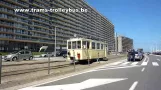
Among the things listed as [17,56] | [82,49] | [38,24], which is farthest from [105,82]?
[38,24]

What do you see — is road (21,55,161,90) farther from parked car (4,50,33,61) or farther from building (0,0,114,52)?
building (0,0,114,52)

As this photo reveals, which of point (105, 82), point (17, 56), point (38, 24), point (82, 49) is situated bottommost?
point (105, 82)

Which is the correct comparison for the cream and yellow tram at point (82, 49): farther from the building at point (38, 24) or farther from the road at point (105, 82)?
the building at point (38, 24)

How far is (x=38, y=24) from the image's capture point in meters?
84.8

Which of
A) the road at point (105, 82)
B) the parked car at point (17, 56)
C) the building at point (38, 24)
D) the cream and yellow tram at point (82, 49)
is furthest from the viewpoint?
the building at point (38, 24)

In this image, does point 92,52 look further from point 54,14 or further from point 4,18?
point 54,14

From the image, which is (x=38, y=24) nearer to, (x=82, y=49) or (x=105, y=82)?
(x=82, y=49)

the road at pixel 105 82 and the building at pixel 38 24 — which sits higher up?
the building at pixel 38 24

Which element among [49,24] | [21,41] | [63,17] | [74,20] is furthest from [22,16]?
[74,20]

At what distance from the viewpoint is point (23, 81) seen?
10.5m

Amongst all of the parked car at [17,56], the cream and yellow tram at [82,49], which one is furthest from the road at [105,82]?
the parked car at [17,56]

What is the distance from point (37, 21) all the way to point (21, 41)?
13008 millimetres

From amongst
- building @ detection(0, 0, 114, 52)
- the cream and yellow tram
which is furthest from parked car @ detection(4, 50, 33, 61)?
building @ detection(0, 0, 114, 52)

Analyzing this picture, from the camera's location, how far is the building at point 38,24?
6762 cm
